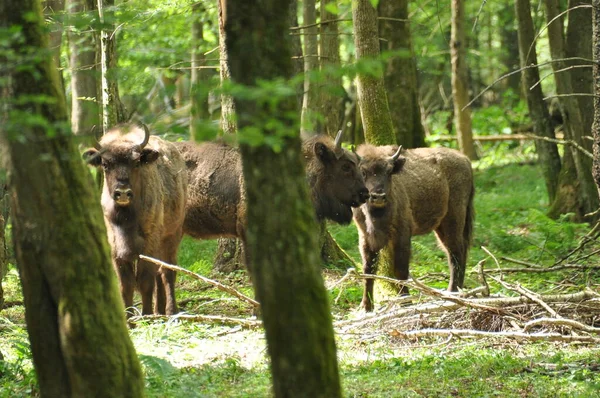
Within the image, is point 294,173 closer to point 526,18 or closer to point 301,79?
point 301,79

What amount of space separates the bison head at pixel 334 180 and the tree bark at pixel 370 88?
0.46m

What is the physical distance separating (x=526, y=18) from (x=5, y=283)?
10.5m

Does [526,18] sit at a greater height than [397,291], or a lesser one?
greater

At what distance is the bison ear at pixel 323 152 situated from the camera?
11.5m

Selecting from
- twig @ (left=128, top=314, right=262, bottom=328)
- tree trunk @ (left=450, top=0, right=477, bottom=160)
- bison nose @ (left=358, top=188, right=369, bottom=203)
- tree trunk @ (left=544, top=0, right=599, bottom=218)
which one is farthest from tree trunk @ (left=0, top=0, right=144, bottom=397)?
tree trunk @ (left=450, top=0, right=477, bottom=160)

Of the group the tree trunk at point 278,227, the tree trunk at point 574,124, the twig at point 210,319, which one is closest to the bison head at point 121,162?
the twig at point 210,319

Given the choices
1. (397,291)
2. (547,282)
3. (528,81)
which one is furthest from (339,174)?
(528,81)

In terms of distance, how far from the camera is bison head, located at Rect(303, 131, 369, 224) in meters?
11.3

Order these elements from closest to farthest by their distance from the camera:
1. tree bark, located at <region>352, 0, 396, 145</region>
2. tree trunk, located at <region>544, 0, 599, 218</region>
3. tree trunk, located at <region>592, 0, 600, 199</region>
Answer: tree trunk, located at <region>592, 0, 600, 199</region> < tree bark, located at <region>352, 0, 396, 145</region> < tree trunk, located at <region>544, 0, 599, 218</region>

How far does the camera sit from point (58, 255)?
4.54 meters

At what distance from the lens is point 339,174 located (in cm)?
1147

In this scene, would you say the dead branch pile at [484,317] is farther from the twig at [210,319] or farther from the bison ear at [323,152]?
the bison ear at [323,152]

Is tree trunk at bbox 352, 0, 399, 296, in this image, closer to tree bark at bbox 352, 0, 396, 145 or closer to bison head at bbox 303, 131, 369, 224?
tree bark at bbox 352, 0, 396, 145

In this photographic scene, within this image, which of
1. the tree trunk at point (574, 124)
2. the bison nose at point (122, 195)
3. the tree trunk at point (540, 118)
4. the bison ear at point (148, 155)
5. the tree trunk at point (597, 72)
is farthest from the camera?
the tree trunk at point (540, 118)
